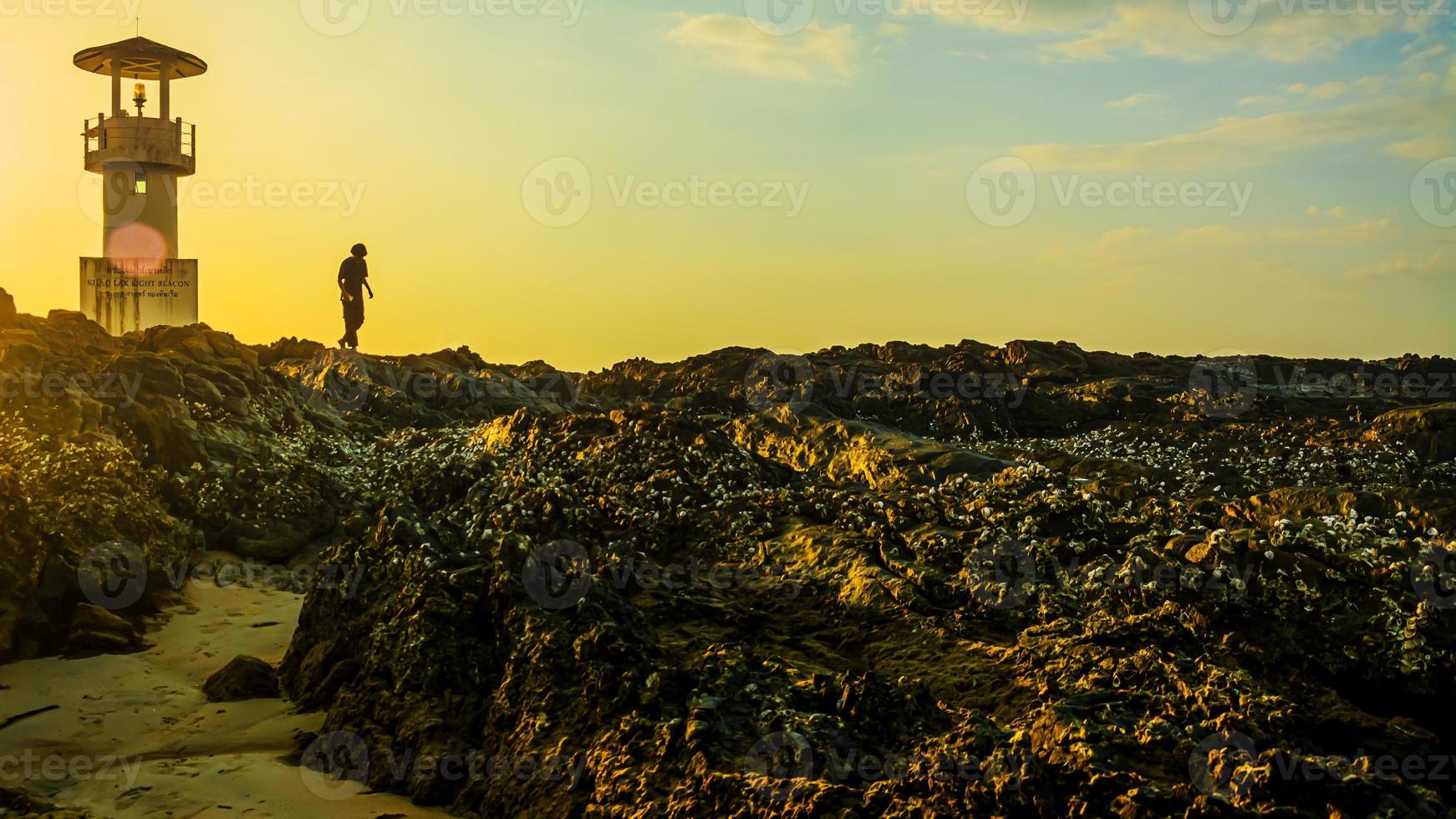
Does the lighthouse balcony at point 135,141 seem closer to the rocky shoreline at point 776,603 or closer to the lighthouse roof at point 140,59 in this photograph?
the lighthouse roof at point 140,59

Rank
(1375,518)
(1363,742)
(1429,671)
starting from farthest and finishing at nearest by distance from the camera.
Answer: (1375,518)
(1429,671)
(1363,742)

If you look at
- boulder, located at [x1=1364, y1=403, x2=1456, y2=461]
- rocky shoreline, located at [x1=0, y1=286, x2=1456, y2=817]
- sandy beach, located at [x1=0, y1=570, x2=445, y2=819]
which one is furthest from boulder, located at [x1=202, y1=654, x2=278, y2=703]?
boulder, located at [x1=1364, y1=403, x2=1456, y2=461]

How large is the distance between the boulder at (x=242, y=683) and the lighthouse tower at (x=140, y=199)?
1428 inches

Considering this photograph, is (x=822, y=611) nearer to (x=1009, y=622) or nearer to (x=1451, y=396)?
(x=1009, y=622)

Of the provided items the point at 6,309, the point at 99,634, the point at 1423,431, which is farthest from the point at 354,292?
the point at 1423,431

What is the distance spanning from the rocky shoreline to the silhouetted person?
8759 millimetres

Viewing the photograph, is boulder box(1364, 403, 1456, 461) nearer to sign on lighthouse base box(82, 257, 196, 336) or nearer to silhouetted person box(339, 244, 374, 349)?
silhouetted person box(339, 244, 374, 349)

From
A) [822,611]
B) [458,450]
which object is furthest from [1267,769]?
[458,450]

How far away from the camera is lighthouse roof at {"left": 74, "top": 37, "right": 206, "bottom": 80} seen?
38.4 meters

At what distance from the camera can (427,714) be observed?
24.0ft

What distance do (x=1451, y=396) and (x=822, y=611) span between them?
2098 cm

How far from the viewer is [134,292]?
4094 cm

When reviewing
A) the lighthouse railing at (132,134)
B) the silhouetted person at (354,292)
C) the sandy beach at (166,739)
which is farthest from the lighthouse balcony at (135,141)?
the sandy beach at (166,739)

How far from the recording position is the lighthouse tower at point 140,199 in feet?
130
